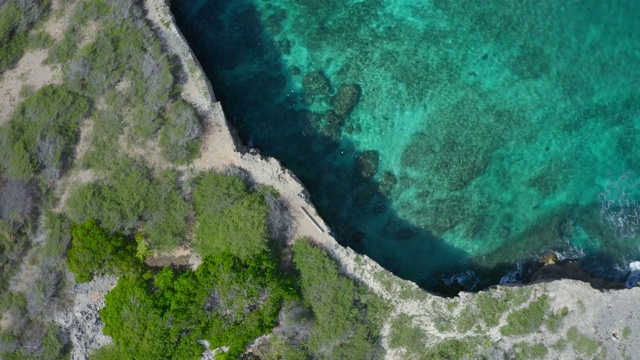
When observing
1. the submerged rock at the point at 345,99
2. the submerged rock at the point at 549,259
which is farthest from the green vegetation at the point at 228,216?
the submerged rock at the point at 549,259

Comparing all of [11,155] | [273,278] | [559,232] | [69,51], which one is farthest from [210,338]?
[559,232]

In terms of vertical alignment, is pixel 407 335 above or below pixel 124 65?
below

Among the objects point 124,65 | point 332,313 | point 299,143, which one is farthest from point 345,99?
point 124,65

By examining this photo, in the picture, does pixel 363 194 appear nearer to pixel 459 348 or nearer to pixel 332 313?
pixel 332 313

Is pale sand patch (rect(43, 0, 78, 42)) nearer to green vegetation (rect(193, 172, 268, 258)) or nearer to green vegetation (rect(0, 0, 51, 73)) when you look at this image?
green vegetation (rect(0, 0, 51, 73))

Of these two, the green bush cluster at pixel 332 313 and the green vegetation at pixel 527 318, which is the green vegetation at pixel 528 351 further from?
the green bush cluster at pixel 332 313

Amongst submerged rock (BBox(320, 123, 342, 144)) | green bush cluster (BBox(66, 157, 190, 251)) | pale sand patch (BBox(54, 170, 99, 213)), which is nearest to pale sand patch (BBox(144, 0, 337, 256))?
green bush cluster (BBox(66, 157, 190, 251))
